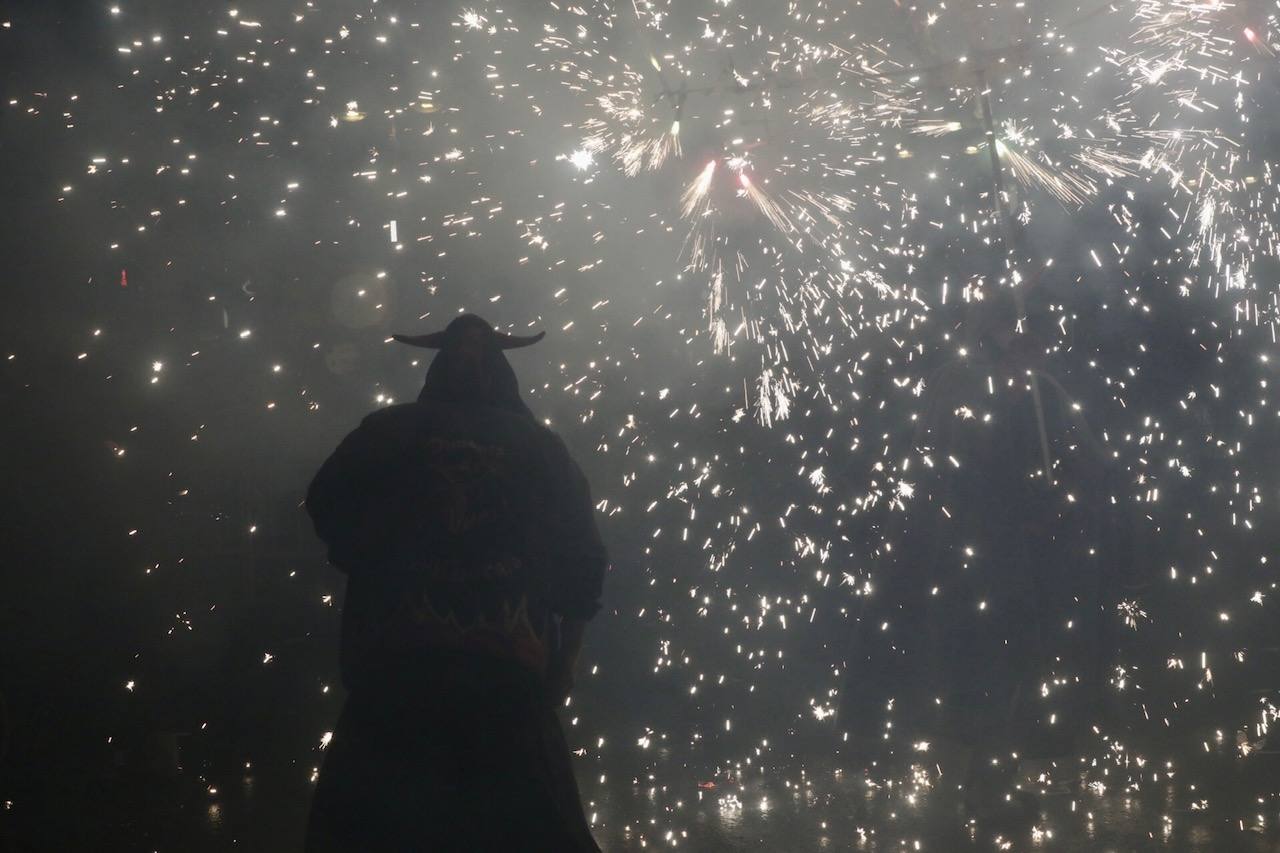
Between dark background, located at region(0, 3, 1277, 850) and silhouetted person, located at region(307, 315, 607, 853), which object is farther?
dark background, located at region(0, 3, 1277, 850)

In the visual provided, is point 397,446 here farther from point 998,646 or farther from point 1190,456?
point 1190,456

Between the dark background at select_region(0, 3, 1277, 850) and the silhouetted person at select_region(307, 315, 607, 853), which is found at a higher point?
the silhouetted person at select_region(307, 315, 607, 853)

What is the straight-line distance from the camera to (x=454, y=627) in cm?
246

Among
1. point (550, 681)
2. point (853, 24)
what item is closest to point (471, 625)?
point (550, 681)

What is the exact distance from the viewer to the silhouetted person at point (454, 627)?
2398 millimetres

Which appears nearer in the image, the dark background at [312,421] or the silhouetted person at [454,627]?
the silhouetted person at [454,627]

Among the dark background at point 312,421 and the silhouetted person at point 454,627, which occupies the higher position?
the silhouetted person at point 454,627

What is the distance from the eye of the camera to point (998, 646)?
28.2 feet

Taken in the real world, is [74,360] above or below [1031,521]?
above

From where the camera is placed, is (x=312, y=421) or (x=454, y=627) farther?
(x=312, y=421)

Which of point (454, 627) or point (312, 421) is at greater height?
point (454, 627)

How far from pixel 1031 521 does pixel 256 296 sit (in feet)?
20.2

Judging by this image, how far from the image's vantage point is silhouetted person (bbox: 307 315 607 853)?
2.40 metres

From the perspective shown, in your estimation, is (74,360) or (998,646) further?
(998,646)
